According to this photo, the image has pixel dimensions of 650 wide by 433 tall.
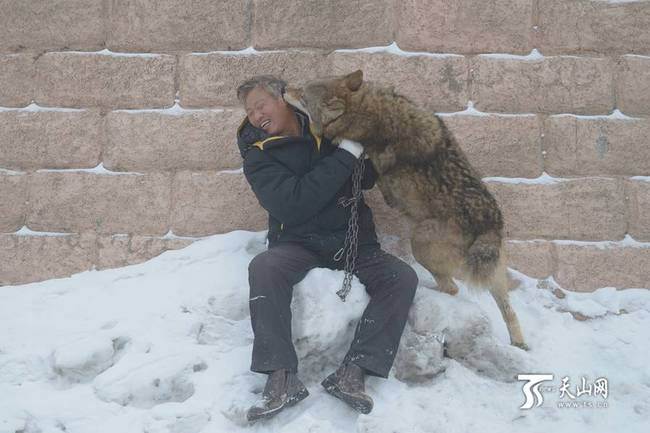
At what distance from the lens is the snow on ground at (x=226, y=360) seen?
8.54ft

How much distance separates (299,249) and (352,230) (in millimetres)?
305

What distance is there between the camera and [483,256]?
122 inches

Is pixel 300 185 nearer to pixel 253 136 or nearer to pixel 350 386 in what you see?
pixel 253 136

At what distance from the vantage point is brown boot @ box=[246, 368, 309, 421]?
8.14 ft

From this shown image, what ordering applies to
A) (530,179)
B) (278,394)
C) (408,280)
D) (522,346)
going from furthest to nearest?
(530,179) → (522,346) → (408,280) → (278,394)

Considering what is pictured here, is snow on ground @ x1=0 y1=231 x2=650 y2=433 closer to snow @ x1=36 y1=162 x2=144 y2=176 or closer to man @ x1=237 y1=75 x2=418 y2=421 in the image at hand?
man @ x1=237 y1=75 x2=418 y2=421

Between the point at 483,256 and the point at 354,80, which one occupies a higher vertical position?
the point at 354,80

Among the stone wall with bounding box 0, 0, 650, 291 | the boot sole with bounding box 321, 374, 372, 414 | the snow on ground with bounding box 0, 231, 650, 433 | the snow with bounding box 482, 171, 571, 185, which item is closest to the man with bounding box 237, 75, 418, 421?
the boot sole with bounding box 321, 374, 372, 414

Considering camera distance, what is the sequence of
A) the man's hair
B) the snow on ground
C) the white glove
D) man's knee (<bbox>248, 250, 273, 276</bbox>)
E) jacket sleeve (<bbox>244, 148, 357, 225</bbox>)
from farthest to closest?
1. the man's hair
2. the white glove
3. jacket sleeve (<bbox>244, 148, 357, 225</bbox>)
4. man's knee (<bbox>248, 250, 273, 276</bbox>)
5. the snow on ground

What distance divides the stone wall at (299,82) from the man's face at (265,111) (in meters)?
0.55

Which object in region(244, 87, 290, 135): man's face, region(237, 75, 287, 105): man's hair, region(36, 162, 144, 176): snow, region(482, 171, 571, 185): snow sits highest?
region(237, 75, 287, 105): man's hair

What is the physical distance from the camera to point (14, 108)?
12.8 feet

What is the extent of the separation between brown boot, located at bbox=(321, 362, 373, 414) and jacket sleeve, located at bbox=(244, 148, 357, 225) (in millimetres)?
821

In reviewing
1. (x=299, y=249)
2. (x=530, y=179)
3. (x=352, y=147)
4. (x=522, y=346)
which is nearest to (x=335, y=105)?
(x=352, y=147)
